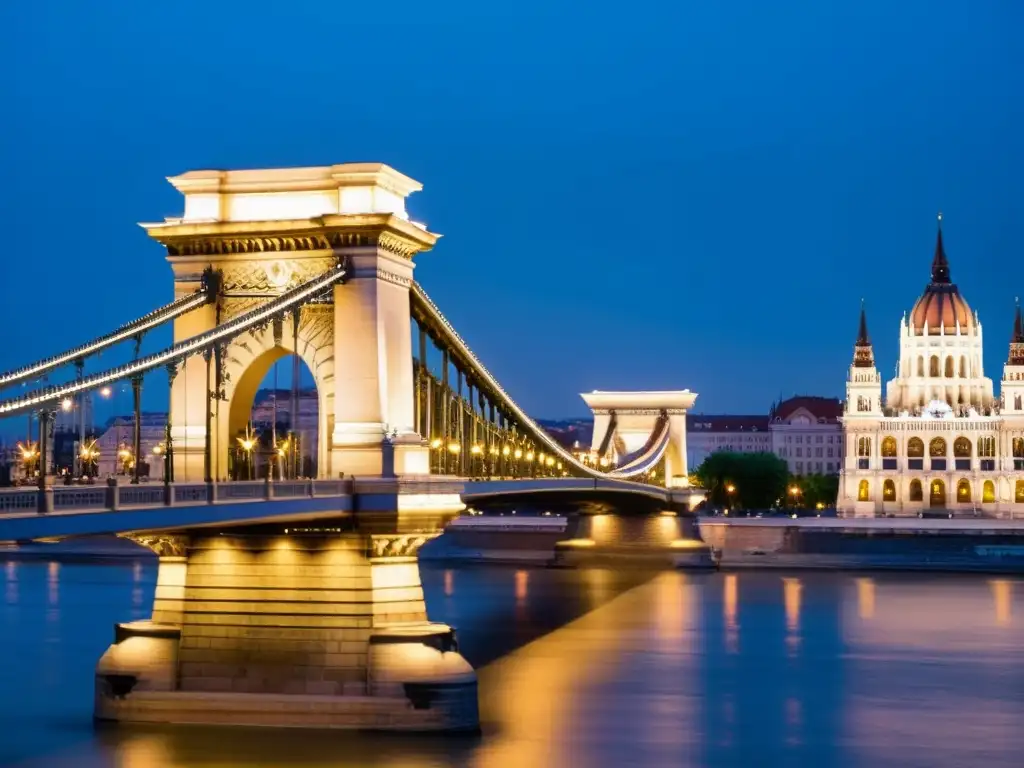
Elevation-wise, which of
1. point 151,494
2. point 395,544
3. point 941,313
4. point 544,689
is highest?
point 941,313

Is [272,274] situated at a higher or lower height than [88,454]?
higher

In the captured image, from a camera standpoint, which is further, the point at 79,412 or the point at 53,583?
the point at 53,583

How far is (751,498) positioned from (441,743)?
9879cm

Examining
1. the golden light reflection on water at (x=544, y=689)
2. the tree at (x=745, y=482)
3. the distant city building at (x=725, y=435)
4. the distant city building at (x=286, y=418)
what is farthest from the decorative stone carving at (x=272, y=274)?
the distant city building at (x=725, y=435)

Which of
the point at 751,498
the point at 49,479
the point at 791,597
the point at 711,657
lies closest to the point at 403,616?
the point at 49,479

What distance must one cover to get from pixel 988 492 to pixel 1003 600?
7144 cm

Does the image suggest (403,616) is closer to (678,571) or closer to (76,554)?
(678,571)

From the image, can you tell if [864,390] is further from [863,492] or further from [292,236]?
[292,236]

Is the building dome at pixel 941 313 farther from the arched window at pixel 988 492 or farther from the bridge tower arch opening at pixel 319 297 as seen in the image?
the bridge tower arch opening at pixel 319 297

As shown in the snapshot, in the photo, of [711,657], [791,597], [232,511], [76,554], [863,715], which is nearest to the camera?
[232,511]

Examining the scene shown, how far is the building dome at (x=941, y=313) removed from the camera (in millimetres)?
137500

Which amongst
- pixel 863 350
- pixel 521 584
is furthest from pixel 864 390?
pixel 521 584

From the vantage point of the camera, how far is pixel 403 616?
2673cm

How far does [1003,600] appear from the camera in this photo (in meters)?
60.0
